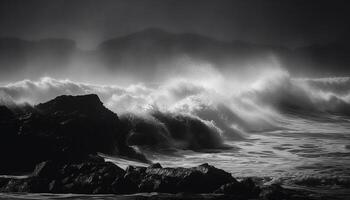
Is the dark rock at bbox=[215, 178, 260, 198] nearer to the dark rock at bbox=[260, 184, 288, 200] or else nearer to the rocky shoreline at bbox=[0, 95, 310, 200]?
the rocky shoreline at bbox=[0, 95, 310, 200]

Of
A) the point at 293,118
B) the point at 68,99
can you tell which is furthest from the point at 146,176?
the point at 293,118

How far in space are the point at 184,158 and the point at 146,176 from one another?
923 centimetres

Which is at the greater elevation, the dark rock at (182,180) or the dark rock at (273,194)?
the dark rock at (182,180)

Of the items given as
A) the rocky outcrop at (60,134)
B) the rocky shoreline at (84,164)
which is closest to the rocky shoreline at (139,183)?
the rocky shoreline at (84,164)

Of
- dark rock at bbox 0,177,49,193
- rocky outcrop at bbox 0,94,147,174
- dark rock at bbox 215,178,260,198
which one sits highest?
rocky outcrop at bbox 0,94,147,174

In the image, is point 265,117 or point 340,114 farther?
point 340,114

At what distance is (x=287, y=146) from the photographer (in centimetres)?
2783

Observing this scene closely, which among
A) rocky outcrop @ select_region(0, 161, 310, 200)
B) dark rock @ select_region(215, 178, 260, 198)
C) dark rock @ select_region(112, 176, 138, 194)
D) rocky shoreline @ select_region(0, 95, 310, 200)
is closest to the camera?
dark rock @ select_region(215, 178, 260, 198)

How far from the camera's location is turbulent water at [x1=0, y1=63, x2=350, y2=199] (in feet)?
66.4

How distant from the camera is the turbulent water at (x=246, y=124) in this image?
2025 cm

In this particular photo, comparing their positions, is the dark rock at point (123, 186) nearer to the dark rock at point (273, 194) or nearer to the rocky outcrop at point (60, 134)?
the dark rock at point (273, 194)

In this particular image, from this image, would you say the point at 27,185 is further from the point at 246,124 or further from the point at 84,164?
the point at 246,124

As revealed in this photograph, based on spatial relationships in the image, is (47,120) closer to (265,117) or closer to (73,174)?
(73,174)

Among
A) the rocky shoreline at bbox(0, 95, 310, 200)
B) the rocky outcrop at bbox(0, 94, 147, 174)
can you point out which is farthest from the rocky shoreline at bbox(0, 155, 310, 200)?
the rocky outcrop at bbox(0, 94, 147, 174)
